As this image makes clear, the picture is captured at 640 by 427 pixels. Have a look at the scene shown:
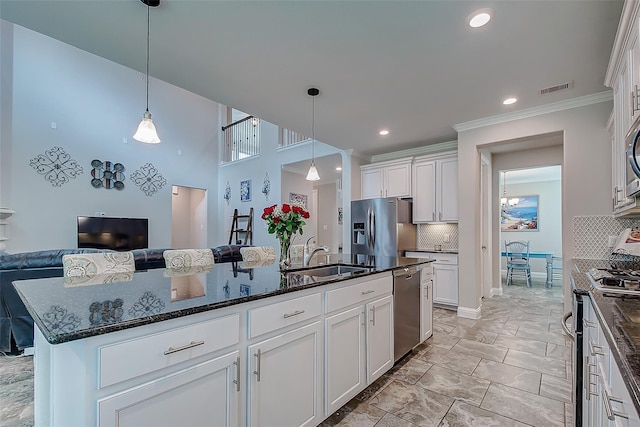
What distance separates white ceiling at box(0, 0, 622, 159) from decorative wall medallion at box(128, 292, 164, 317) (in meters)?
1.81

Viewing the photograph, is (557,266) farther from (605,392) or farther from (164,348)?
(164,348)

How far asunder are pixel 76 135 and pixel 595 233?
857cm

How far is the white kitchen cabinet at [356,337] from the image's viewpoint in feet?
5.92

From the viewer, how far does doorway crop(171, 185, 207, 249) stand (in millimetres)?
8828

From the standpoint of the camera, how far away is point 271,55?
242 centimetres

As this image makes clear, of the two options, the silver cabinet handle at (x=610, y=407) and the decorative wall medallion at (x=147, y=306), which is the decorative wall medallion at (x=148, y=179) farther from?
the silver cabinet handle at (x=610, y=407)

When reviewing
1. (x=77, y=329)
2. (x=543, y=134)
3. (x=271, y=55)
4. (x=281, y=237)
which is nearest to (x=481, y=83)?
(x=543, y=134)

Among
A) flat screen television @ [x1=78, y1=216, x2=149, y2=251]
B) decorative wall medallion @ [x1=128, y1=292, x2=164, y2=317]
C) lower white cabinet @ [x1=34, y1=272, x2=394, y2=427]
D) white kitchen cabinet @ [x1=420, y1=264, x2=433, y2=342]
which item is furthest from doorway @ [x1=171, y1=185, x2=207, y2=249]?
decorative wall medallion @ [x1=128, y1=292, x2=164, y2=317]

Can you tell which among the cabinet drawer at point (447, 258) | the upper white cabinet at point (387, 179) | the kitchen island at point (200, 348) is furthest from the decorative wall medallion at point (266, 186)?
the kitchen island at point (200, 348)

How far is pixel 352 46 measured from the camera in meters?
2.30

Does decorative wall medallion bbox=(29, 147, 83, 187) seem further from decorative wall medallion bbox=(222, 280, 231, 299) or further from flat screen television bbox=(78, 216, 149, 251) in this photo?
decorative wall medallion bbox=(222, 280, 231, 299)

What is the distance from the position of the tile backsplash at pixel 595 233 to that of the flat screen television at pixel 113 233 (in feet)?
25.0

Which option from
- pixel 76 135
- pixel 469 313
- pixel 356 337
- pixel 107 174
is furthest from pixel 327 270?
pixel 76 135

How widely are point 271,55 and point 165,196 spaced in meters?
Result: 6.04
